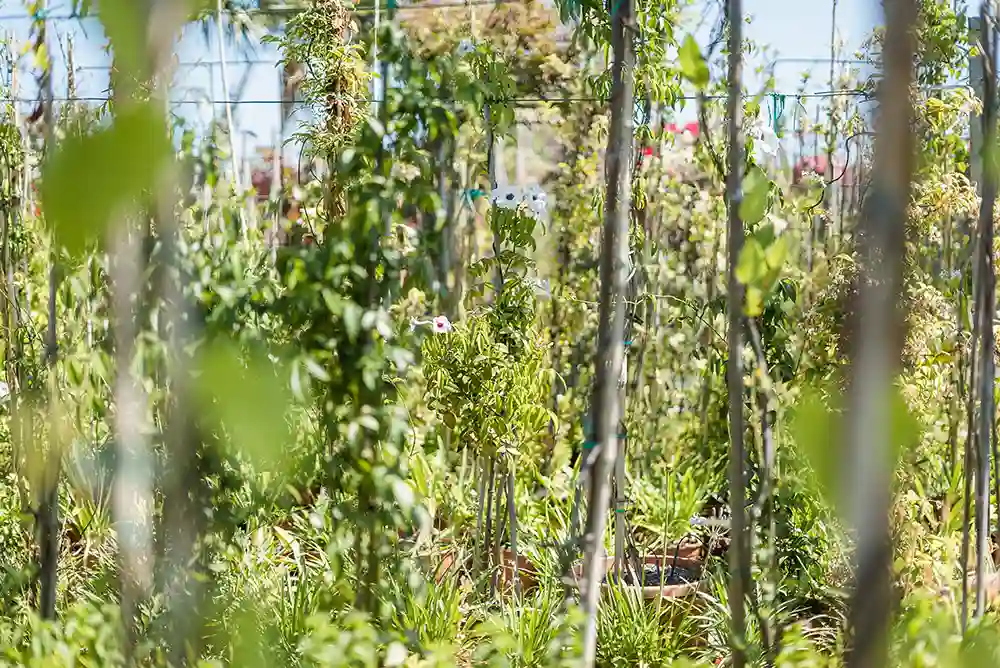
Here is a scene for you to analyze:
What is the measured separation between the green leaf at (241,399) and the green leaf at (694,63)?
0.56m

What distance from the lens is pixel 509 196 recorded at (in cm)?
312

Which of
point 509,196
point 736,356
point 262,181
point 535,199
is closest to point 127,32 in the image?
point 736,356

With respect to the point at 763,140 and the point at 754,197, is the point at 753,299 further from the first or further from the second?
the point at 763,140

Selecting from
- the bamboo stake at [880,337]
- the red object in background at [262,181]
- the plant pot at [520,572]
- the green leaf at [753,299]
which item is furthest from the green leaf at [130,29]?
the red object in background at [262,181]

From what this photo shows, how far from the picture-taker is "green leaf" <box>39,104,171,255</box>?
341 millimetres

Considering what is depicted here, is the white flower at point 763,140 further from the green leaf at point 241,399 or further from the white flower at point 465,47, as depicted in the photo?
the green leaf at point 241,399

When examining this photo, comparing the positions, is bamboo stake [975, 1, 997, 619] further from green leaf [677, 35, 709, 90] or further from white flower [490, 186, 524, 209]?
white flower [490, 186, 524, 209]

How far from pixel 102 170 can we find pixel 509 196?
280cm

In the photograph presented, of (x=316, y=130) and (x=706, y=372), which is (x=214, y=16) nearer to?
(x=316, y=130)

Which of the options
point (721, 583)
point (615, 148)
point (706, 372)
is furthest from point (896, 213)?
point (706, 372)

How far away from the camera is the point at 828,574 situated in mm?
2754

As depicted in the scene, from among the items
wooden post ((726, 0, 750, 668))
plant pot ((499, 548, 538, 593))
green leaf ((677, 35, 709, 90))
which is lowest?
plant pot ((499, 548, 538, 593))

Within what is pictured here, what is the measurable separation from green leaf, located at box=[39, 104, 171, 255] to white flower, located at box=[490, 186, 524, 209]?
2727mm

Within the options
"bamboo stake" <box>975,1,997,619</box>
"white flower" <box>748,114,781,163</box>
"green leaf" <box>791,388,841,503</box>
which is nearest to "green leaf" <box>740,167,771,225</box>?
"green leaf" <box>791,388,841,503</box>
